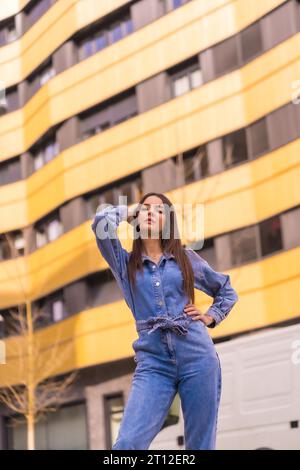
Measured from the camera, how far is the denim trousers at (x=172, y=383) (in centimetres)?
287

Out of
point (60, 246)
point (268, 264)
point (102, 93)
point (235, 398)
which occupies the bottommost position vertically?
point (235, 398)

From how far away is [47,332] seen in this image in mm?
27047

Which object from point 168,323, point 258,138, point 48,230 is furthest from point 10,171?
point 168,323

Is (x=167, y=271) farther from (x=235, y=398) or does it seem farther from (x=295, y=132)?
(x=295, y=132)

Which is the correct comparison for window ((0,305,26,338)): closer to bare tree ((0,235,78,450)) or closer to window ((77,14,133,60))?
bare tree ((0,235,78,450))

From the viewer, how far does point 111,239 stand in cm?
313

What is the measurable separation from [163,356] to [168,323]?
0.11m

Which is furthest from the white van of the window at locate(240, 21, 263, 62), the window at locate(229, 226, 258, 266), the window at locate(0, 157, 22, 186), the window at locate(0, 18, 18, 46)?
the window at locate(0, 18, 18, 46)

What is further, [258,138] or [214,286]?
[258,138]

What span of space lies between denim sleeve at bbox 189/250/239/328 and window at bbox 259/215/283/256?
60.1 feet

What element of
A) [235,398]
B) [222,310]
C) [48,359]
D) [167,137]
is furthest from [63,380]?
[222,310]

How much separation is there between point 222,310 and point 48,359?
76.7 ft

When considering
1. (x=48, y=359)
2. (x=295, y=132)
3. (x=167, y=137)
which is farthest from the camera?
(x=48, y=359)

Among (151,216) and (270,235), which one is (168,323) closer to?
(151,216)
